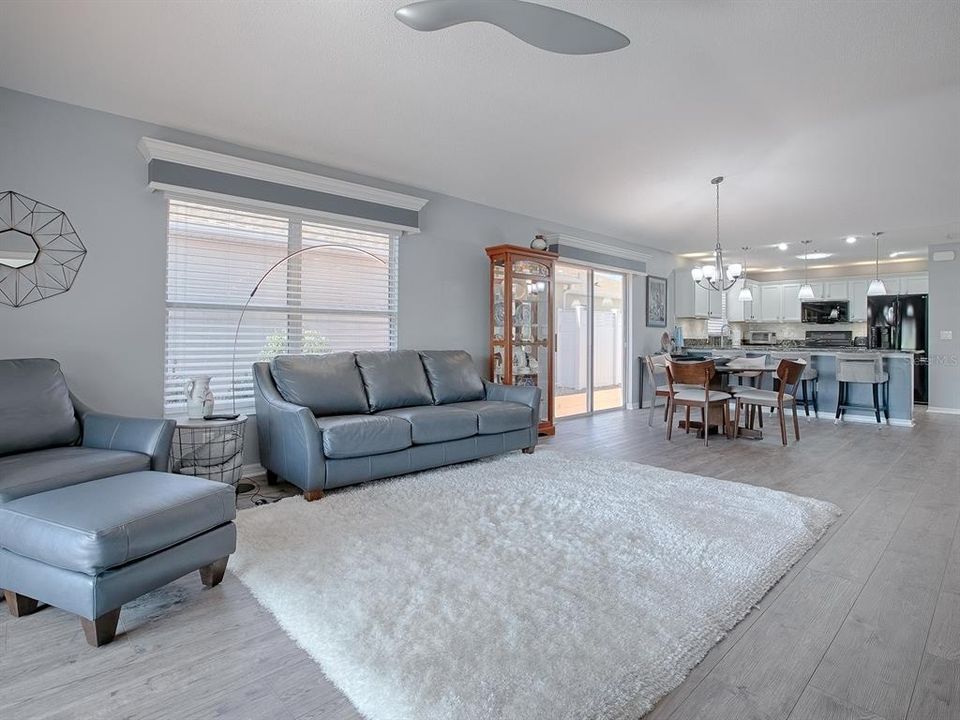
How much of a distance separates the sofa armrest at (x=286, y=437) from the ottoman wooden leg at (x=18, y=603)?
1.41 m

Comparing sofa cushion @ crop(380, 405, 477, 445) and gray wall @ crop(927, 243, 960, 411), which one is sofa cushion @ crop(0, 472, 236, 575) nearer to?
sofa cushion @ crop(380, 405, 477, 445)

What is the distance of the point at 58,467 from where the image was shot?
88.9 inches

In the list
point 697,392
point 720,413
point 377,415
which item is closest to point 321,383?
point 377,415

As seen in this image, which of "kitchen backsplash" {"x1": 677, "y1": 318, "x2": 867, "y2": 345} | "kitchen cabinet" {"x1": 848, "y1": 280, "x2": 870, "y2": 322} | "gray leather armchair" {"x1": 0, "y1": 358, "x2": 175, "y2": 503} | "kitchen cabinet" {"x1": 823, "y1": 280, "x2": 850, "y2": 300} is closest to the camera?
"gray leather armchair" {"x1": 0, "y1": 358, "x2": 175, "y2": 503}

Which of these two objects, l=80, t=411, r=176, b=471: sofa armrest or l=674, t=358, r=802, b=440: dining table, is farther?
l=674, t=358, r=802, b=440: dining table

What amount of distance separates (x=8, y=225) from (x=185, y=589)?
8.21ft

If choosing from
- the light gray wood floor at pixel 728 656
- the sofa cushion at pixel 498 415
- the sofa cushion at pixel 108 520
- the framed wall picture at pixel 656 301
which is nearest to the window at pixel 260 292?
the sofa cushion at pixel 498 415

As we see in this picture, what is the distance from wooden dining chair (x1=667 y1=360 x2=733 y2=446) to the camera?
521cm

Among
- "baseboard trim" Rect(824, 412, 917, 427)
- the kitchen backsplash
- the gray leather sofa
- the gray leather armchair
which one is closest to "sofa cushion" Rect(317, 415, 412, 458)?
the gray leather sofa

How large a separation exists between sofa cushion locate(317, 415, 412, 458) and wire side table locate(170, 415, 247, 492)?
0.58m

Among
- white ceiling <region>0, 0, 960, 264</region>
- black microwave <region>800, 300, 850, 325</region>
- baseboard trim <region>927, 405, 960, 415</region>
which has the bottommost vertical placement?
baseboard trim <region>927, 405, 960, 415</region>

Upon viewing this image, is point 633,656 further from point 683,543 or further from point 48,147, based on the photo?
point 48,147

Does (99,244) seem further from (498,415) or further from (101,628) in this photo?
(498,415)

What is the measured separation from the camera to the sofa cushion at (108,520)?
169 cm
